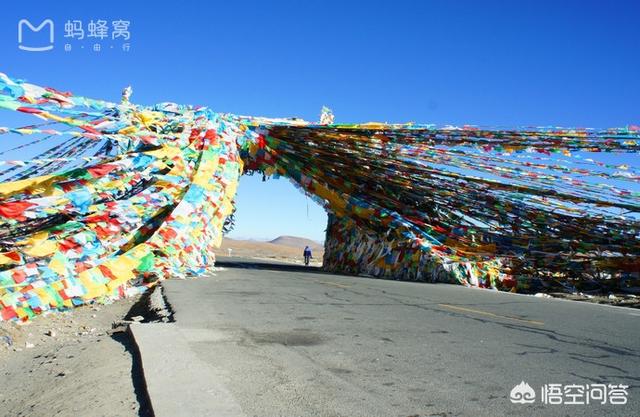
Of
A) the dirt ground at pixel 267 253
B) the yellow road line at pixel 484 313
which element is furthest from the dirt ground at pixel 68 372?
the dirt ground at pixel 267 253

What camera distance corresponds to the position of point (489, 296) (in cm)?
1156

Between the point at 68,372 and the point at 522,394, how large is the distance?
12.5 ft

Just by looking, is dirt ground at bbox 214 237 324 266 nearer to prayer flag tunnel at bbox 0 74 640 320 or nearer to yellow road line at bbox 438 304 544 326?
prayer flag tunnel at bbox 0 74 640 320

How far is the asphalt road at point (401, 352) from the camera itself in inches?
155

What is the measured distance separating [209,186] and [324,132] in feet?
13.3

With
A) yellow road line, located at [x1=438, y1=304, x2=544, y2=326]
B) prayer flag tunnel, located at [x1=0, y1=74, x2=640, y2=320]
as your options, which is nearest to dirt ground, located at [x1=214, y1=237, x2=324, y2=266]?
prayer flag tunnel, located at [x1=0, y1=74, x2=640, y2=320]

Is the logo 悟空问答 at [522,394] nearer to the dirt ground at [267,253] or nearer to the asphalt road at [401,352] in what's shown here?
the asphalt road at [401,352]

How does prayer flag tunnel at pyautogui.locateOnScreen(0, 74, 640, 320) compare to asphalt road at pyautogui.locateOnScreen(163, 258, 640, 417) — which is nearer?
asphalt road at pyautogui.locateOnScreen(163, 258, 640, 417)

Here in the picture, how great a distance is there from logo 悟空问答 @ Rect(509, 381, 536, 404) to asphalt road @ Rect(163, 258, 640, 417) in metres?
0.05

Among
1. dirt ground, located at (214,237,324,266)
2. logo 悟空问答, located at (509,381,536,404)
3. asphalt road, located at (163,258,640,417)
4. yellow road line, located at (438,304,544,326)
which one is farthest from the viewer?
dirt ground, located at (214,237,324,266)

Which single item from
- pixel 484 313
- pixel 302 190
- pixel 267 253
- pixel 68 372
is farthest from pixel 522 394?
pixel 267 253

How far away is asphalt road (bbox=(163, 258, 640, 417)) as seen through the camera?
3.94 metres

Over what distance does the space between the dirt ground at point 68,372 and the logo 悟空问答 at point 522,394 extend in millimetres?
2573

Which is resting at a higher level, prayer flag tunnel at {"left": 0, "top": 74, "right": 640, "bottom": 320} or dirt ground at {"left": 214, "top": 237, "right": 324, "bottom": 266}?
prayer flag tunnel at {"left": 0, "top": 74, "right": 640, "bottom": 320}
